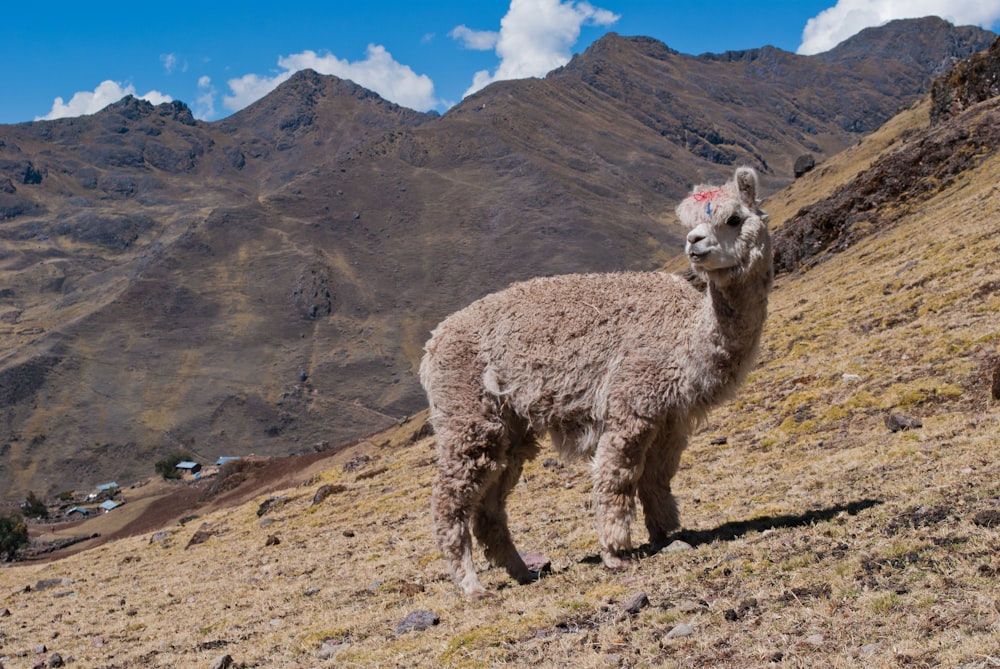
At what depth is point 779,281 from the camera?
44031mm

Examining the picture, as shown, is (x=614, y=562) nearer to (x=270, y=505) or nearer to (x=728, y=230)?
(x=728, y=230)

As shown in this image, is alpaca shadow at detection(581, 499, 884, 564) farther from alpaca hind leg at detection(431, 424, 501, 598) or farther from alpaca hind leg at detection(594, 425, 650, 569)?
alpaca hind leg at detection(431, 424, 501, 598)

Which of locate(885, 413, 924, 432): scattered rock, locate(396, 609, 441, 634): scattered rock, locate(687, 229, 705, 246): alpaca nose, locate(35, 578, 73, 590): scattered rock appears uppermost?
locate(687, 229, 705, 246): alpaca nose

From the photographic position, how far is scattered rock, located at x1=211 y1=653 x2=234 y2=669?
31.8 ft

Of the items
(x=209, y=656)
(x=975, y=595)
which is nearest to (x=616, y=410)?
(x=975, y=595)

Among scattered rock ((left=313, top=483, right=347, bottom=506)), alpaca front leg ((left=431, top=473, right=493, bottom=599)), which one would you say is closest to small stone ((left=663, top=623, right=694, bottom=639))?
alpaca front leg ((left=431, top=473, right=493, bottom=599))

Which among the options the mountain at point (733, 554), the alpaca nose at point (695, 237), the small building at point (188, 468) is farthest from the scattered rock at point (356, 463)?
the small building at point (188, 468)

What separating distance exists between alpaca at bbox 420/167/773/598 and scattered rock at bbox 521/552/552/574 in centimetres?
31

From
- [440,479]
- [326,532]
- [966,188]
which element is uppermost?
[966,188]

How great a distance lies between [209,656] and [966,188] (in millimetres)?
38953

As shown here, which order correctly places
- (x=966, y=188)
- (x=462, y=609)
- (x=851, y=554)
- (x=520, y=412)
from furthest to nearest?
(x=966, y=188)
(x=520, y=412)
(x=462, y=609)
(x=851, y=554)

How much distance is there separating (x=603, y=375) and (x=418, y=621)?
3665mm

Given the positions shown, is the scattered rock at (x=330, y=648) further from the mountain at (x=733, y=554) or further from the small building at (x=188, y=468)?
the small building at (x=188, y=468)

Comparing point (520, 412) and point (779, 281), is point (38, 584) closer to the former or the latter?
point (520, 412)
